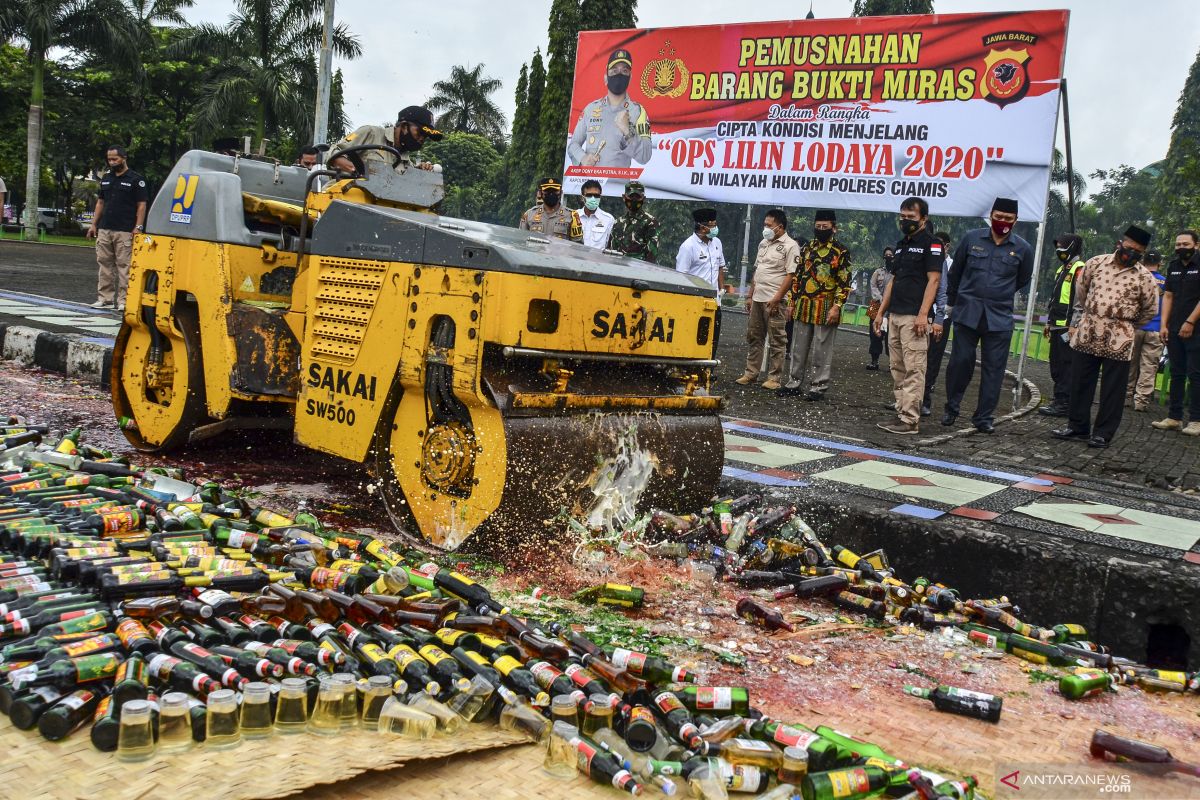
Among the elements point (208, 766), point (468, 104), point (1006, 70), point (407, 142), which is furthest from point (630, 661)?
point (468, 104)

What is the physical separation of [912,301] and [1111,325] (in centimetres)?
168

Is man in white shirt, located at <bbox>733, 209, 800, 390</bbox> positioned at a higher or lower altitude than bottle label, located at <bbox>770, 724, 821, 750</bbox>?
higher

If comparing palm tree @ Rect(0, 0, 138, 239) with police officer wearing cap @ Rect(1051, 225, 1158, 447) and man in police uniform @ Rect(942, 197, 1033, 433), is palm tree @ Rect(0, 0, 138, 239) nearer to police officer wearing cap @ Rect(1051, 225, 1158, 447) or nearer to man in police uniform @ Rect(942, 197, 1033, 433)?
man in police uniform @ Rect(942, 197, 1033, 433)

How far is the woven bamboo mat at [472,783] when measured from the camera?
2.43 metres

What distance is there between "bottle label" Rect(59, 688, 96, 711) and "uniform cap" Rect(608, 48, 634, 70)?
1209 cm

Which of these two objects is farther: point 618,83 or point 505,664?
point 618,83

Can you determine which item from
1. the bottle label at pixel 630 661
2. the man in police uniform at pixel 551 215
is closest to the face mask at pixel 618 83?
the man in police uniform at pixel 551 215

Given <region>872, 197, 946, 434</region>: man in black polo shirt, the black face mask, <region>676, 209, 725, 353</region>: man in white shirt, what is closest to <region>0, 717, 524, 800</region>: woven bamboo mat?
the black face mask

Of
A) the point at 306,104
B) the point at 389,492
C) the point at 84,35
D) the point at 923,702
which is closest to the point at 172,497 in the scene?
the point at 389,492

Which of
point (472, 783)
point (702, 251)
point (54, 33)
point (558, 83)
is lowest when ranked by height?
point (472, 783)

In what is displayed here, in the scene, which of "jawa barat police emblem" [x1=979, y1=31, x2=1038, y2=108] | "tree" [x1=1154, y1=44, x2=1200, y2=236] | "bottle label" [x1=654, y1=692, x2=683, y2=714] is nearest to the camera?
"bottle label" [x1=654, y1=692, x2=683, y2=714]

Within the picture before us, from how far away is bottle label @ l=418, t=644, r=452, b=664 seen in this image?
3.04 m

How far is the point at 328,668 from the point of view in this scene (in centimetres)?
302

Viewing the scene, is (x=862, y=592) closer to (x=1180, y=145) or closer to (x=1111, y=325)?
(x=1111, y=325)
